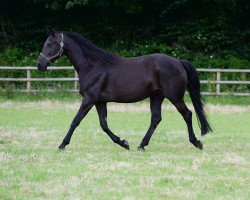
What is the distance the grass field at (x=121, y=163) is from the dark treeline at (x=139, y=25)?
430 inches

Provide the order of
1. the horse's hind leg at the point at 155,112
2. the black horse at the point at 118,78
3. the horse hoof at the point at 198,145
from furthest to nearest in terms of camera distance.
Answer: the horse's hind leg at the point at 155,112 < the horse hoof at the point at 198,145 < the black horse at the point at 118,78

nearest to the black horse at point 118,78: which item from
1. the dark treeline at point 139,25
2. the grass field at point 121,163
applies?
the grass field at point 121,163

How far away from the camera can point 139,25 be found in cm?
3075

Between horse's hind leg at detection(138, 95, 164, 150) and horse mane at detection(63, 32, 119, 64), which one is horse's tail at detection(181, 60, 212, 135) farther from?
horse mane at detection(63, 32, 119, 64)

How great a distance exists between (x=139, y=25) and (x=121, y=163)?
21.0 metres

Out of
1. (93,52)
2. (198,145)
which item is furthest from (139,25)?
(198,145)

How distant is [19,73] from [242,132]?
39.4 feet

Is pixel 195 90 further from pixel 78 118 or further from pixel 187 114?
pixel 78 118

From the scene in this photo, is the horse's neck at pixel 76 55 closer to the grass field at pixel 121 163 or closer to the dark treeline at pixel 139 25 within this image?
the grass field at pixel 121 163

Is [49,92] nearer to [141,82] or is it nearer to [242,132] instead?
[242,132]

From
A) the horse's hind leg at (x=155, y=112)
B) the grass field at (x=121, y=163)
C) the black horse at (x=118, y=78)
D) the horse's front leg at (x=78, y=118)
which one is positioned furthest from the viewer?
the horse's hind leg at (x=155, y=112)

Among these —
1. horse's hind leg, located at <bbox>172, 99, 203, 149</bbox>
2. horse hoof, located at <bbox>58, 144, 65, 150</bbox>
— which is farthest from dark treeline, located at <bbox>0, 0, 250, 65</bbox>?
horse hoof, located at <bbox>58, 144, 65, 150</bbox>

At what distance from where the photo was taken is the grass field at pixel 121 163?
8.19m

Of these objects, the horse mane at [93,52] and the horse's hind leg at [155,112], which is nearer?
the horse mane at [93,52]
